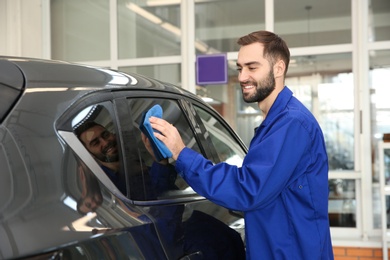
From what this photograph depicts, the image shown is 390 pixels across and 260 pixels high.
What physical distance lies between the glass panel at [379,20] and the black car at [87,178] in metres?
4.04

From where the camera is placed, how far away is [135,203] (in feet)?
5.17

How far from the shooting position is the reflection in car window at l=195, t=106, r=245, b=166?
258 centimetres

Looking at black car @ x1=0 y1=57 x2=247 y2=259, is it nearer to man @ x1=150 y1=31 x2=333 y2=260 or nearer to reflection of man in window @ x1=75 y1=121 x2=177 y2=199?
reflection of man in window @ x1=75 y1=121 x2=177 y2=199

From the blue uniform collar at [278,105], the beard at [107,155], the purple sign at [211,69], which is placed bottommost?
the beard at [107,155]

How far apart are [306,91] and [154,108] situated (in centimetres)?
412

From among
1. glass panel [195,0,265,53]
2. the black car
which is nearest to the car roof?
the black car

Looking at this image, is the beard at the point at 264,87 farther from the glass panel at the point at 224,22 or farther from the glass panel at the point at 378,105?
the glass panel at the point at 224,22

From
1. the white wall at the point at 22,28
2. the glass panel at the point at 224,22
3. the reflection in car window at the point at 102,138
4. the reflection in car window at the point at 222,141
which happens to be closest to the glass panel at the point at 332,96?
the glass panel at the point at 224,22

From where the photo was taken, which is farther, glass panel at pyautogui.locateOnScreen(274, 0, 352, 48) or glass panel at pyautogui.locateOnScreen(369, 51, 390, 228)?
glass panel at pyautogui.locateOnScreen(274, 0, 352, 48)

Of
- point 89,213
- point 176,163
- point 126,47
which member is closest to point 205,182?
point 176,163

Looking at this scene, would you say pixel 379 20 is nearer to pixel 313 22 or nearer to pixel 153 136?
pixel 313 22

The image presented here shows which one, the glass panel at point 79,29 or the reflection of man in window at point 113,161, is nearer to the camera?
the reflection of man in window at point 113,161

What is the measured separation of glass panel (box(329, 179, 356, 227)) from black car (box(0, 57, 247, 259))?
146 inches

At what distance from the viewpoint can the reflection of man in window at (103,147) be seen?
1510mm
